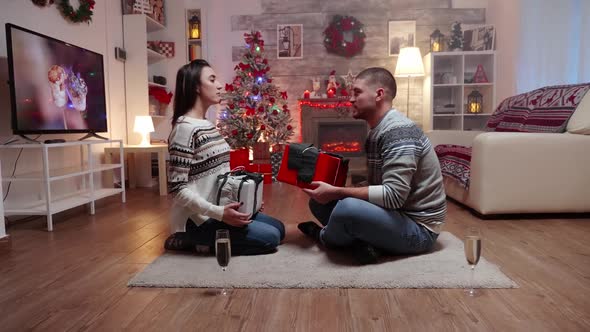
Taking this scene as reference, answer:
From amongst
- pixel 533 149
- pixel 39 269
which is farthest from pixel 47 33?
pixel 533 149

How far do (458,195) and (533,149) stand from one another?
26.7 inches

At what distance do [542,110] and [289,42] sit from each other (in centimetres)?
336

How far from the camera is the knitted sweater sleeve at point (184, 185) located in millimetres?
1882

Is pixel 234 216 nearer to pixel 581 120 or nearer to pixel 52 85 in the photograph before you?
pixel 52 85

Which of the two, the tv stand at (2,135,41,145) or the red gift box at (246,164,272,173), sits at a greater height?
the tv stand at (2,135,41,145)

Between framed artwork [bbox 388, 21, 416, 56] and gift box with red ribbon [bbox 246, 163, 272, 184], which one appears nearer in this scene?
gift box with red ribbon [bbox 246, 163, 272, 184]

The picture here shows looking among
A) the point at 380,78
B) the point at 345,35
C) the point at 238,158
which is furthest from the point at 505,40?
the point at 380,78

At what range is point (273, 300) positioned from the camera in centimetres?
155

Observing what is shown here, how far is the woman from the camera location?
1.89 m

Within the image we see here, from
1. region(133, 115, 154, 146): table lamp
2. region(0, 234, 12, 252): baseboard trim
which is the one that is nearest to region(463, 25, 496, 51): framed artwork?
region(133, 115, 154, 146): table lamp

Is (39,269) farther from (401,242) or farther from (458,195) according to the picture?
(458,195)

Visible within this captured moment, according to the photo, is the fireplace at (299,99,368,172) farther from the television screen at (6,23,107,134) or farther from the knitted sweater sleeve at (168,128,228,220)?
the knitted sweater sleeve at (168,128,228,220)

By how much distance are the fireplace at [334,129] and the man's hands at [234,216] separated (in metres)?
3.74

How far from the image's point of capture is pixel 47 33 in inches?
132
